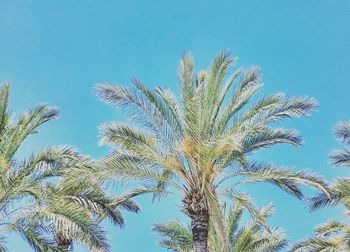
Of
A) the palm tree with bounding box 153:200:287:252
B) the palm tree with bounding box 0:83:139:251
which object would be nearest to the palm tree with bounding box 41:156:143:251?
the palm tree with bounding box 0:83:139:251

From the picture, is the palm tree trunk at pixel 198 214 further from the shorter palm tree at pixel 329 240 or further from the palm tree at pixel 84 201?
the shorter palm tree at pixel 329 240

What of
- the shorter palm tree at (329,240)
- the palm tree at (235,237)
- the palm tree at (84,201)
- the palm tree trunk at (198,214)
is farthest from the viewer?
the palm tree at (235,237)

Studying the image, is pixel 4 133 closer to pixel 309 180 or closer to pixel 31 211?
pixel 31 211

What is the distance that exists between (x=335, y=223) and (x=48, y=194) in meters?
10.4

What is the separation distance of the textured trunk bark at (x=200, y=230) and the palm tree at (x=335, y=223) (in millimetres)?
4730

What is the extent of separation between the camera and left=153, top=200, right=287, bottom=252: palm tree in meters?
24.3

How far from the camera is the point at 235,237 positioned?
982 inches

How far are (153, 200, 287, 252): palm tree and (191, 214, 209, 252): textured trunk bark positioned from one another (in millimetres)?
5870

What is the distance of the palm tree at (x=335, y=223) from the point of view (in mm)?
20531

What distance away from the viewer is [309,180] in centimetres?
1778

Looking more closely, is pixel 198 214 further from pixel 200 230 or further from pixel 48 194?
pixel 48 194

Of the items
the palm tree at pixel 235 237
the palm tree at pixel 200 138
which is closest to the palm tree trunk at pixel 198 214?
the palm tree at pixel 200 138

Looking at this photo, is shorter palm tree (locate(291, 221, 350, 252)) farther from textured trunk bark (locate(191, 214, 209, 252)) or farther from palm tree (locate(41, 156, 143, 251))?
palm tree (locate(41, 156, 143, 251))

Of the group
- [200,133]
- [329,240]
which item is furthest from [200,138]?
[329,240]
